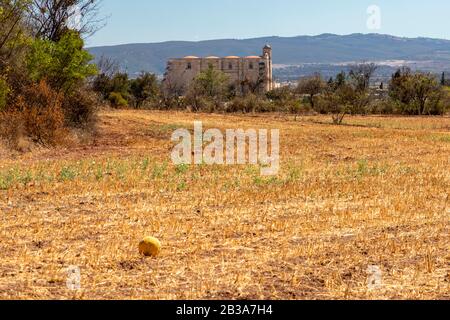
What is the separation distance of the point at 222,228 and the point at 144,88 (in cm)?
5269

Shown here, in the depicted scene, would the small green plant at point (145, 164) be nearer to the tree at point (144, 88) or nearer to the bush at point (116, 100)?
the bush at point (116, 100)

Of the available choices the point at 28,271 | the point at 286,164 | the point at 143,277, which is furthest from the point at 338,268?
the point at 286,164

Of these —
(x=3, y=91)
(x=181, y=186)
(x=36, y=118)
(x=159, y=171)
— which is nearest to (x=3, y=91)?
(x=3, y=91)

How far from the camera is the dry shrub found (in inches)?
816

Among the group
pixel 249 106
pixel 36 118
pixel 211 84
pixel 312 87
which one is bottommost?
pixel 249 106

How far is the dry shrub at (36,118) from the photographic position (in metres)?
20.7

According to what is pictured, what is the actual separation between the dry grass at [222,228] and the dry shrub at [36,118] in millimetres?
1334

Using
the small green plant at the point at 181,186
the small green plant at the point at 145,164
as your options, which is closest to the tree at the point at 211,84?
the small green plant at the point at 145,164

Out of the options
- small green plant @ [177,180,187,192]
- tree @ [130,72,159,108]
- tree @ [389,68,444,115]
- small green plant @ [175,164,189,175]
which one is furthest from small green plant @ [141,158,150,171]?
tree @ [130,72,159,108]

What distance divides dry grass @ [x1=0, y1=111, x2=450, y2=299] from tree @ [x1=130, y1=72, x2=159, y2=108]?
40.8 metres

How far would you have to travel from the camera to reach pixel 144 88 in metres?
61.4

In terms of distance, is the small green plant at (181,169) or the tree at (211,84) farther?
the tree at (211,84)

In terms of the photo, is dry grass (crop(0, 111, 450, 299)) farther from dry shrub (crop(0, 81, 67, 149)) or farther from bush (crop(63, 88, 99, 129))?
bush (crop(63, 88, 99, 129))

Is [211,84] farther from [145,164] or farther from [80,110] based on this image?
[145,164]
